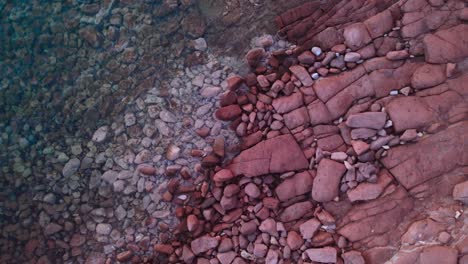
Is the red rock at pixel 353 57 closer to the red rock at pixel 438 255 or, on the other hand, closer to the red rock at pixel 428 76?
the red rock at pixel 428 76

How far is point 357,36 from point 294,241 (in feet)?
4.69

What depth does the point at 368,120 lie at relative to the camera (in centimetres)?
274

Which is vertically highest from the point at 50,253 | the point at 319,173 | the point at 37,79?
the point at 37,79

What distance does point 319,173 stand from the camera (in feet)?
9.19

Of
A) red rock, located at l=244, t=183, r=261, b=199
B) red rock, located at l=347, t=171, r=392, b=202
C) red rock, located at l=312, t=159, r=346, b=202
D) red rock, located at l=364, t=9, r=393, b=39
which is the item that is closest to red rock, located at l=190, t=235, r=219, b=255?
red rock, located at l=244, t=183, r=261, b=199

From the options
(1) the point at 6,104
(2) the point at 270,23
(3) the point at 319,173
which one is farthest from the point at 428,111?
(1) the point at 6,104

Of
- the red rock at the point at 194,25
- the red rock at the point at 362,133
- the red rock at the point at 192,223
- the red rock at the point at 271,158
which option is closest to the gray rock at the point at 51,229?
the red rock at the point at 192,223

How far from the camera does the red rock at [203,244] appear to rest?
2.91 meters

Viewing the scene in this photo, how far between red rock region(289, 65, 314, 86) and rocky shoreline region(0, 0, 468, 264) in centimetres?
2

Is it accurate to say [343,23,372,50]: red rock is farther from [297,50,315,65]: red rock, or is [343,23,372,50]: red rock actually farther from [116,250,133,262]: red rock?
[116,250,133,262]: red rock

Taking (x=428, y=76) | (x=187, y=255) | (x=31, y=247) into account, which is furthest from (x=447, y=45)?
(x=31, y=247)

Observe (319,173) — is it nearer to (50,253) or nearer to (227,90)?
(227,90)

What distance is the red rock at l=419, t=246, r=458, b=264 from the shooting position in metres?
2.34

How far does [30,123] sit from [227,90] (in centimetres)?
162
